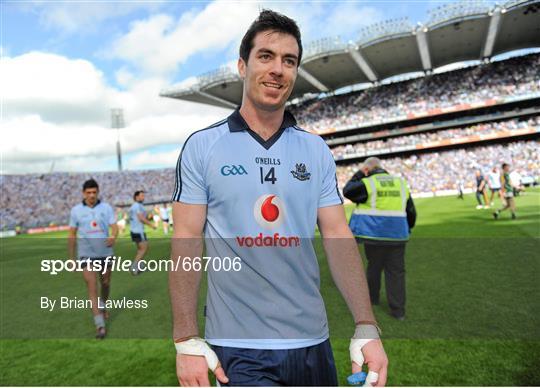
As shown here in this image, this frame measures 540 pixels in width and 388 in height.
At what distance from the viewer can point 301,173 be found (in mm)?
1794

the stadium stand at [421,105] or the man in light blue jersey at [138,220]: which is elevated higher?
the stadium stand at [421,105]

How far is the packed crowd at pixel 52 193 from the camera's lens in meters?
42.3

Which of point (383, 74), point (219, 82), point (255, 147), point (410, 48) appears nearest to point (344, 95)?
point (383, 74)

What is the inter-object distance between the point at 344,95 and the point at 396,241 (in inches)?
1958

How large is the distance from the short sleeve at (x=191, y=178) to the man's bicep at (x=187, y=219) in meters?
0.02

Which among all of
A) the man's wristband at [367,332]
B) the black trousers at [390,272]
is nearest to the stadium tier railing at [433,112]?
the black trousers at [390,272]

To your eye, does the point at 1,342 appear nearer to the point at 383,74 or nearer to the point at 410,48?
the point at 410,48

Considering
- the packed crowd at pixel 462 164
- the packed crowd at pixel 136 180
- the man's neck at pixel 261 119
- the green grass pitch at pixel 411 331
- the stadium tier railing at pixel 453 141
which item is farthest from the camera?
the stadium tier railing at pixel 453 141

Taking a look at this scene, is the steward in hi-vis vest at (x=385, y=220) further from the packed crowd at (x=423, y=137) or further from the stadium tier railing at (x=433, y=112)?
the stadium tier railing at (x=433, y=112)

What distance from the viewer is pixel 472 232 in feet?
37.9

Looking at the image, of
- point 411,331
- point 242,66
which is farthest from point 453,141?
point 242,66

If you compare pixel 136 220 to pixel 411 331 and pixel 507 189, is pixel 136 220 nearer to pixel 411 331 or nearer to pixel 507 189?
pixel 411 331

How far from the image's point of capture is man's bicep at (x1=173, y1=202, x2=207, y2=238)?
5.34 ft

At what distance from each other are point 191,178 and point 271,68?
0.59m
